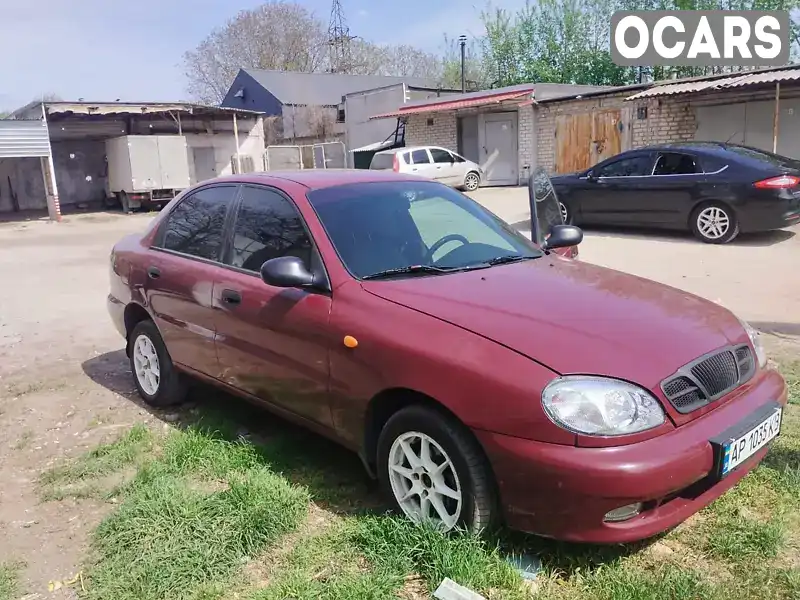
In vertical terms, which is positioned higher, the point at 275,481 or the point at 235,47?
the point at 235,47

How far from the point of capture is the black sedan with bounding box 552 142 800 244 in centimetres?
993

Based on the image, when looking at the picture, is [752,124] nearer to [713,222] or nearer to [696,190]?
[696,190]

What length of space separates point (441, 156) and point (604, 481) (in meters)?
19.1

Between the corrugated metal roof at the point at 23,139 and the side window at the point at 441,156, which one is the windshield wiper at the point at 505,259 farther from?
the corrugated metal roof at the point at 23,139

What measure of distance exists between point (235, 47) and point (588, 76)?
26462mm

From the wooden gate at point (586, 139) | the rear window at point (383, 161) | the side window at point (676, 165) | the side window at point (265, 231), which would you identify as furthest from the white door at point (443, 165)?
the side window at point (265, 231)

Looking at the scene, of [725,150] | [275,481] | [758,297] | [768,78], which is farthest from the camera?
[768,78]

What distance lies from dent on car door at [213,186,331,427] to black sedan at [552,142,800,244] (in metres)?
8.55

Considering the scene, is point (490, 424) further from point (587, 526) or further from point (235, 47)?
point (235, 47)

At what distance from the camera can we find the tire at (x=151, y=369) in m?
4.65

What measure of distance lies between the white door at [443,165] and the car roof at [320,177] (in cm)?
1648

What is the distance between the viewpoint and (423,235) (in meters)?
3.70

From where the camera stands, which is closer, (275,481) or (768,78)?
(275,481)

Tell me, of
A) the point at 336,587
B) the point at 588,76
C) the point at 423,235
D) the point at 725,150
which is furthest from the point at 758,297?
the point at 588,76
